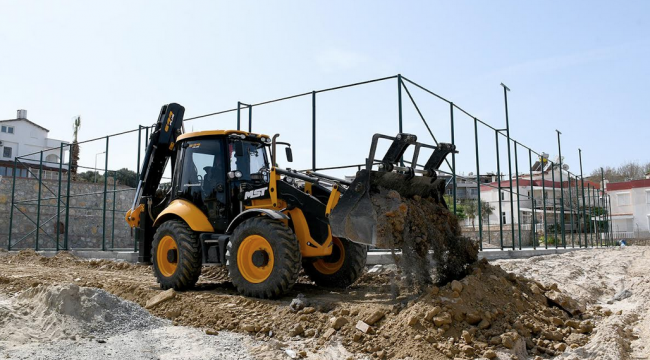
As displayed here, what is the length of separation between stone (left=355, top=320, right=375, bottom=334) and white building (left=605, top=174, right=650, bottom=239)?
146 ft

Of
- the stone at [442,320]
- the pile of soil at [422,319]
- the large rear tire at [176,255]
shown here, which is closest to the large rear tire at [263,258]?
the pile of soil at [422,319]

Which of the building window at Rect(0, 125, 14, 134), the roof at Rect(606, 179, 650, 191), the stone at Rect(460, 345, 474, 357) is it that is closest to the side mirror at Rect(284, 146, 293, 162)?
the stone at Rect(460, 345, 474, 357)

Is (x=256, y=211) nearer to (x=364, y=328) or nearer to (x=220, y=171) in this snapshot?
(x=220, y=171)

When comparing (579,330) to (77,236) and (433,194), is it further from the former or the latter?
(77,236)

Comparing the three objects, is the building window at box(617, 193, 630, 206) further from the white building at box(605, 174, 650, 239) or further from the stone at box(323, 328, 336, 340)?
the stone at box(323, 328, 336, 340)

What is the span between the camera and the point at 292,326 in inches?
225

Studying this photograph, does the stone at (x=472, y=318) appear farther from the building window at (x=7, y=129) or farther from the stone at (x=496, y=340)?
the building window at (x=7, y=129)

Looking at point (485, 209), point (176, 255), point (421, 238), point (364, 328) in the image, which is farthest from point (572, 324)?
point (485, 209)

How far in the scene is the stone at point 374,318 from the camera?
541 centimetres

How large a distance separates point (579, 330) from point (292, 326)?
116 inches

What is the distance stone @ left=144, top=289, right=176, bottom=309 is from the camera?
22.4 ft

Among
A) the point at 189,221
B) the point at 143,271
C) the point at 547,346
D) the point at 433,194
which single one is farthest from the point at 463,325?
the point at 143,271

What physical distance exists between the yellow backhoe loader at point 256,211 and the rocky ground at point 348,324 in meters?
0.56

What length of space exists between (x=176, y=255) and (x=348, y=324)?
139 inches
